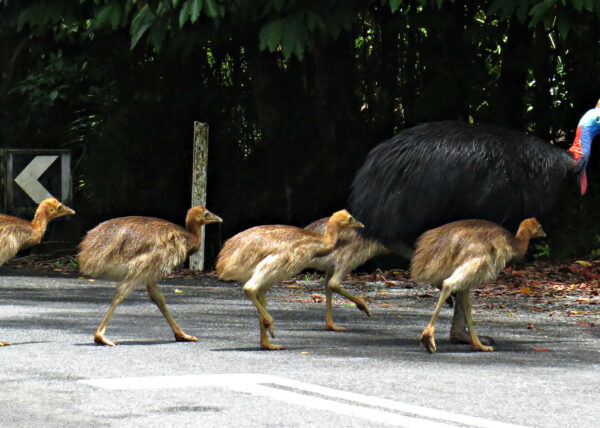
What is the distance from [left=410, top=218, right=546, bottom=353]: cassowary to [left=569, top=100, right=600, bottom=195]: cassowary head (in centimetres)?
124

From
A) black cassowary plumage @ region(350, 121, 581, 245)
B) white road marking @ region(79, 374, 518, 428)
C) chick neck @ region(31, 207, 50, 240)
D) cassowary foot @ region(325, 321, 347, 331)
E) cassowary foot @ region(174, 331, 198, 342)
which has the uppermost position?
black cassowary plumage @ region(350, 121, 581, 245)

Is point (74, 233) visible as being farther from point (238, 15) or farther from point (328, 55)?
point (238, 15)

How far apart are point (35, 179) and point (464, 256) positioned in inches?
312

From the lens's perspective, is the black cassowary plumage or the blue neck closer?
the black cassowary plumage

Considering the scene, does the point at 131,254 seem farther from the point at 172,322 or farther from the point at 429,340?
the point at 429,340

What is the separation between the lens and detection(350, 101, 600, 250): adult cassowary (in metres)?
8.61

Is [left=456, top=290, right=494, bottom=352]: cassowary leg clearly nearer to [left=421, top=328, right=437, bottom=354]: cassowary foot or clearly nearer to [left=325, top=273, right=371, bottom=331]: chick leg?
[left=421, top=328, right=437, bottom=354]: cassowary foot

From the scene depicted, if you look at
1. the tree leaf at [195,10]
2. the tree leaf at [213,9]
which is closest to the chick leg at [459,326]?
the tree leaf at [195,10]

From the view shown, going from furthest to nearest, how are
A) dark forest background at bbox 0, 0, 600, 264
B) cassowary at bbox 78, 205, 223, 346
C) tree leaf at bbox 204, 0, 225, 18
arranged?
dark forest background at bbox 0, 0, 600, 264 < tree leaf at bbox 204, 0, 225, 18 < cassowary at bbox 78, 205, 223, 346

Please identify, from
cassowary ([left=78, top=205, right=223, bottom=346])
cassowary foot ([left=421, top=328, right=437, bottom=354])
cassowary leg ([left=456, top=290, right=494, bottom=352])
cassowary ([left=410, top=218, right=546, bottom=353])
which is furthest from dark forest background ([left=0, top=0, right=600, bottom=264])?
cassowary foot ([left=421, top=328, right=437, bottom=354])

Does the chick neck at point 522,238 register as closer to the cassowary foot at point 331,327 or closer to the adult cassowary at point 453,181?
the adult cassowary at point 453,181

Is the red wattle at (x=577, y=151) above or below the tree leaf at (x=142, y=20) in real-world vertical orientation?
below

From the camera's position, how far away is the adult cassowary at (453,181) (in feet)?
28.2

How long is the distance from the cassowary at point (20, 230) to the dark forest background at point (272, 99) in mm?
4413
